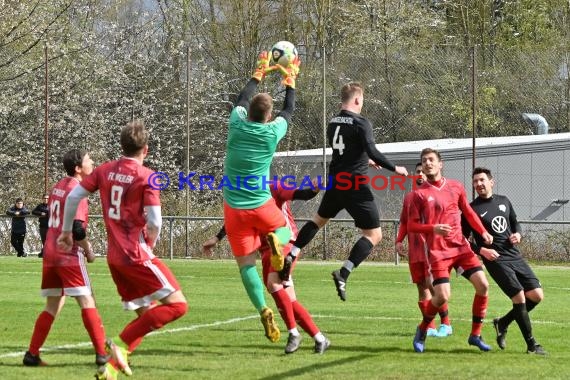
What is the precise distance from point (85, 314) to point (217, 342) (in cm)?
226

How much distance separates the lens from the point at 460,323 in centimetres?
1334

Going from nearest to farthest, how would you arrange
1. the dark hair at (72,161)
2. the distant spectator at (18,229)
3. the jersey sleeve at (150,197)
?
1. the jersey sleeve at (150,197)
2. the dark hair at (72,161)
3. the distant spectator at (18,229)

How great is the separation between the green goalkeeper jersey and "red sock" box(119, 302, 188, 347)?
1927mm

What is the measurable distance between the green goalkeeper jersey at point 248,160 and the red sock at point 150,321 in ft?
6.32

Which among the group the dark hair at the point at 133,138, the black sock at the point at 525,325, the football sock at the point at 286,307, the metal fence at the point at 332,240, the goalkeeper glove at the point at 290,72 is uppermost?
the goalkeeper glove at the point at 290,72

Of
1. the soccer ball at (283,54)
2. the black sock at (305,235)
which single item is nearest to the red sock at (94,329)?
the black sock at (305,235)

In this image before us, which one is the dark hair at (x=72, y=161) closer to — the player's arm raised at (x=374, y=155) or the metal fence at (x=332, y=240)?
the player's arm raised at (x=374, y=155)

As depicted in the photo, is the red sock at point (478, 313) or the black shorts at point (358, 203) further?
the red sock at point (478, 313)

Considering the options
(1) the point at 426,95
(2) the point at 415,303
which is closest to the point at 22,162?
(1) the point at 426,95

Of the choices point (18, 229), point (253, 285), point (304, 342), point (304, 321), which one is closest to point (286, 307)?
point (304, 321)

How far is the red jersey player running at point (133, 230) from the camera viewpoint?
26.7ft

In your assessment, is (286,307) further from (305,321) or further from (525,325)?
A: (525,325)

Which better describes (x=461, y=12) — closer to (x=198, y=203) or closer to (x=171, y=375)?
(x=198, y=203)

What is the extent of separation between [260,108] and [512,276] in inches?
117
